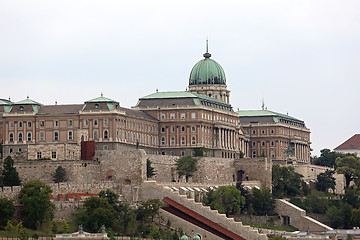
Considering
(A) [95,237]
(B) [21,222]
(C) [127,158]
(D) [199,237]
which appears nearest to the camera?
(A) [95,237]

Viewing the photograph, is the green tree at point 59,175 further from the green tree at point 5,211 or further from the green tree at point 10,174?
the green tree at point 5,211

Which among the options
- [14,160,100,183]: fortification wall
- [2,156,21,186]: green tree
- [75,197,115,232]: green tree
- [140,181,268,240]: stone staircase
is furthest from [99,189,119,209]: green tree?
[2,156,21,186]: green tree

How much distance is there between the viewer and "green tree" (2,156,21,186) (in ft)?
609

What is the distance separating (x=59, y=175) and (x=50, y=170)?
6.95 feet

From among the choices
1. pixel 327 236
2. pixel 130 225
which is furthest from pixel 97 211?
pixel 327 236

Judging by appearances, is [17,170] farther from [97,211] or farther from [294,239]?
[294,239]

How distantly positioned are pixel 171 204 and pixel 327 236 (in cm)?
2303

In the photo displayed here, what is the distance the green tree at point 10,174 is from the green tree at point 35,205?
29.7 ft

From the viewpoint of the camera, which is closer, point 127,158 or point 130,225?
point 130,225

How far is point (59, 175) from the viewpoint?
190 m

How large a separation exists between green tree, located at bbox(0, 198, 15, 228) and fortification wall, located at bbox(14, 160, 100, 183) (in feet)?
61.8

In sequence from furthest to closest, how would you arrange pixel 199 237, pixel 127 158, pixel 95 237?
pixel 127 158
pixel 199 237
pixel 95 237

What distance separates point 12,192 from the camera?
579ft

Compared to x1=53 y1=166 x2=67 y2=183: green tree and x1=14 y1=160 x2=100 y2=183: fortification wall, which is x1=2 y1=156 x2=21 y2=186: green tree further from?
x1=53 y1=166 x2=67 y2=183: green tree
